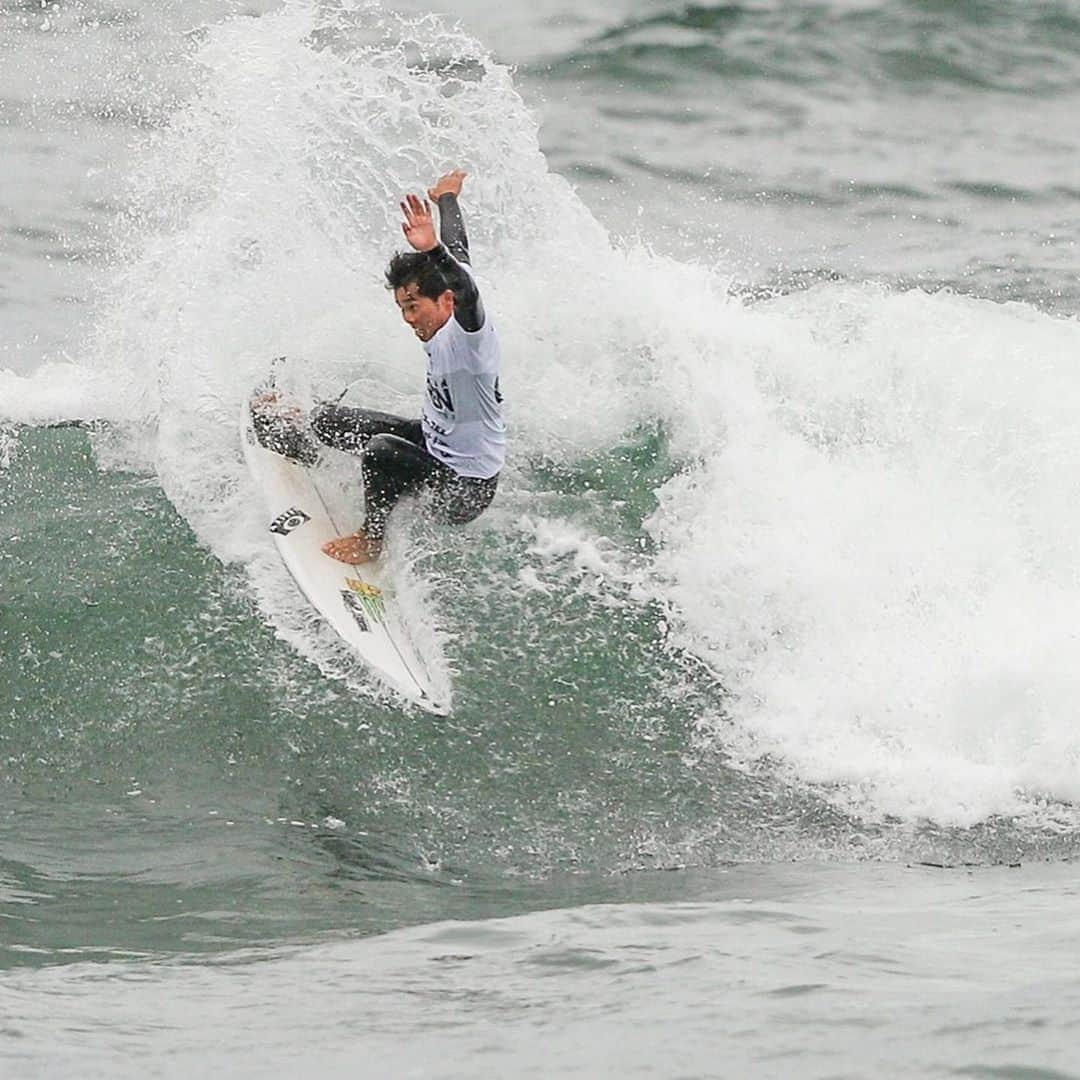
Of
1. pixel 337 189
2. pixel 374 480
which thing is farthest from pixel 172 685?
pixel 337 189

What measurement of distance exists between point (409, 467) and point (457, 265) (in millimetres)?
1123

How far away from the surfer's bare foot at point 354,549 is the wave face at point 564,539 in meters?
0.15

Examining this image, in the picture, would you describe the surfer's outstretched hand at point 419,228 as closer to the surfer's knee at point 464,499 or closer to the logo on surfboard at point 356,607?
the surfer's knee at point 464,499

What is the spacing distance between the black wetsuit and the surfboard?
0.29m

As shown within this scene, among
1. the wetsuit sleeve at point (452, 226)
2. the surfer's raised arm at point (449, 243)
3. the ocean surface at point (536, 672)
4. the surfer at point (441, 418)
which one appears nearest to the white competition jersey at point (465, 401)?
the surfer at point (441, 418)

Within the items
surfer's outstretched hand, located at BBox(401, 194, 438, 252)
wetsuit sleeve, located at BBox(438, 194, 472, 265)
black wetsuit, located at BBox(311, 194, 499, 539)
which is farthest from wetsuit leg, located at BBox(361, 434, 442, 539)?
surfer's outstretched hand, located at BBox(401, 194, 438, 252)

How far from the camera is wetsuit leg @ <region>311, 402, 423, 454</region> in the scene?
8.16 metres

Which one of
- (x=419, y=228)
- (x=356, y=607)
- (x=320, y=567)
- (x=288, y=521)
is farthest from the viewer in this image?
(x=288, y=521)

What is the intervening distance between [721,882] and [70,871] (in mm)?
2390

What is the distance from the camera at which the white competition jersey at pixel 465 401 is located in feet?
24.8

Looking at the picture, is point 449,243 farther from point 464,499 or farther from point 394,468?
point 464,499

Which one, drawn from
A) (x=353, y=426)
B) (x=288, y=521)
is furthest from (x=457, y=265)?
(x=288, y=521)

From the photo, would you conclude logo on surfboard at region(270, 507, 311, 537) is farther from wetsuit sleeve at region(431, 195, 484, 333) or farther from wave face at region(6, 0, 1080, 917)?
wetsuit sleeve at region(431, 195, 484, 333)

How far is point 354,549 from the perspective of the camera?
316 inches
